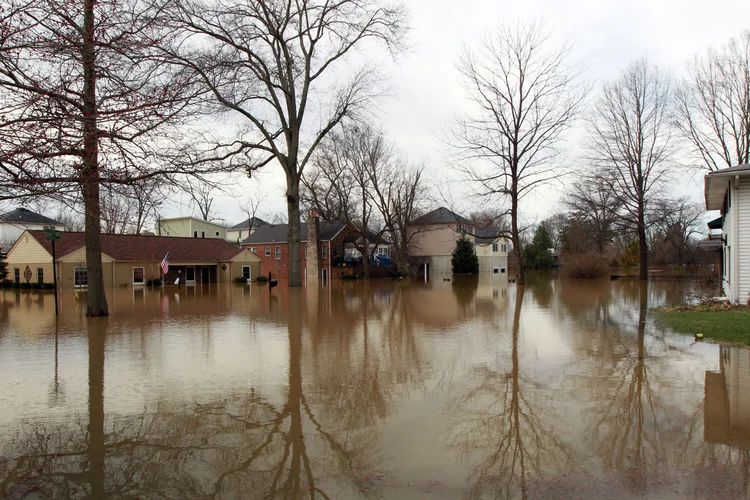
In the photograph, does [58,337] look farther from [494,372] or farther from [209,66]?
[209,66]

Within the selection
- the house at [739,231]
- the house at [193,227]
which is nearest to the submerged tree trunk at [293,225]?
the house at [739,231]

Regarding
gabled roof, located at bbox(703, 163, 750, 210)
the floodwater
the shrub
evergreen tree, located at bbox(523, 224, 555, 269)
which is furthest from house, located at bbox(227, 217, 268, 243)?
the floodwater

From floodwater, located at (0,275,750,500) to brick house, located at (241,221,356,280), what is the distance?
3951cm

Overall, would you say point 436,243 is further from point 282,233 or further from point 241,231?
point 241,231

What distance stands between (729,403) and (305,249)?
4780 cm

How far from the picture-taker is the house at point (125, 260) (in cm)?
3756

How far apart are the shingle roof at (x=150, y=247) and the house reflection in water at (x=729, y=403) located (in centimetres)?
3643

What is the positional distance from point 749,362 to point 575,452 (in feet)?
18.3

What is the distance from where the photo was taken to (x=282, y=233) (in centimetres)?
5516

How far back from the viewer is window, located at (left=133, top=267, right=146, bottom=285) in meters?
39.7

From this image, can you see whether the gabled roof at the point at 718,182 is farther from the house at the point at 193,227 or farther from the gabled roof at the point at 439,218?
the house at the point at 193,227

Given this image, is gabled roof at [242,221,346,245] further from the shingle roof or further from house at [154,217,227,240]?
the shingle roof

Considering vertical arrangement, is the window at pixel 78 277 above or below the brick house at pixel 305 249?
below

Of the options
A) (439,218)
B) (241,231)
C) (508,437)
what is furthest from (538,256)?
(508,437)
